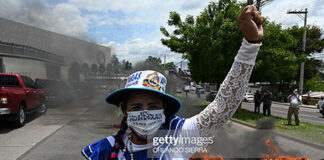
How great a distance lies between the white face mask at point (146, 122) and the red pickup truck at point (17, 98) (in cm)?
691

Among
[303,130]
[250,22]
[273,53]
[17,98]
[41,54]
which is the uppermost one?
[41,54]

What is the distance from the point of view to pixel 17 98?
7.09m

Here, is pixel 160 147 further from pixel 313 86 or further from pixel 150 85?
pixel 313 86

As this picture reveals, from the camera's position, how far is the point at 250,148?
404 centimetres

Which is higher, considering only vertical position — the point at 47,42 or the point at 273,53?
the point at 47,42

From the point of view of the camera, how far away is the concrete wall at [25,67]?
15.3 meters

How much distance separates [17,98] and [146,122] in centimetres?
741

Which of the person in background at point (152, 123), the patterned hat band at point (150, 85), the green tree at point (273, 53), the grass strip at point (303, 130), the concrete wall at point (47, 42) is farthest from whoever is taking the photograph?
the concrete wall at point (47, 42)

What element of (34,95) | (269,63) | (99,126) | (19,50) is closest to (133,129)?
(99,126)

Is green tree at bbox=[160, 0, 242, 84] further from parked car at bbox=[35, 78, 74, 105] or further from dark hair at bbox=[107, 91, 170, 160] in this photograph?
dark hair at bbox=[107, 91, 170, 160]

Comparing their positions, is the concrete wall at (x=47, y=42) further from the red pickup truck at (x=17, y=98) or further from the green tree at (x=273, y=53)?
the green tree at (x=273, y=53)

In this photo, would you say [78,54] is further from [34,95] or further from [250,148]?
[250,148]

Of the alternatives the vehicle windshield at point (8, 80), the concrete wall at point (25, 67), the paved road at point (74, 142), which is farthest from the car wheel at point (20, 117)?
the concrete wall at point (25, 67)

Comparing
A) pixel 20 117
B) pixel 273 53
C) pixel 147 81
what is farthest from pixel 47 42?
pixel 147 81
